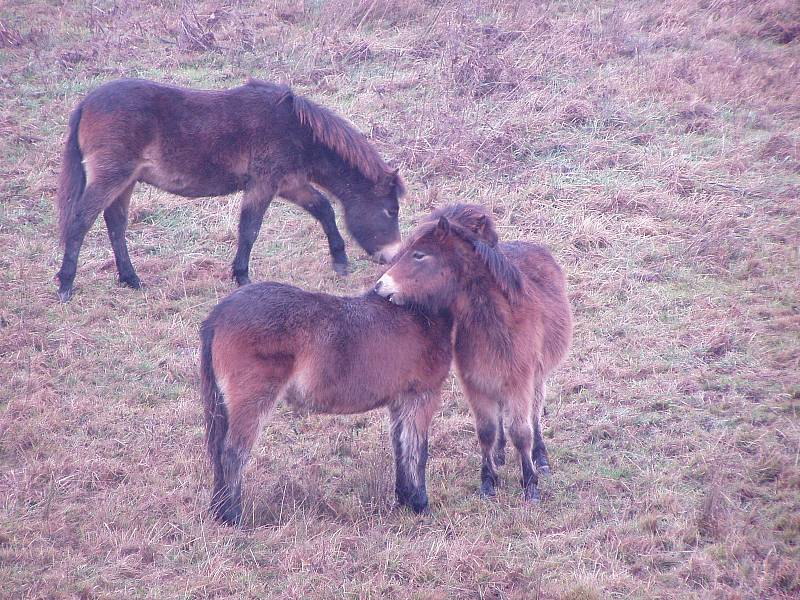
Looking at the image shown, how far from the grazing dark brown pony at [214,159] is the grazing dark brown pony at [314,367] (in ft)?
10.2

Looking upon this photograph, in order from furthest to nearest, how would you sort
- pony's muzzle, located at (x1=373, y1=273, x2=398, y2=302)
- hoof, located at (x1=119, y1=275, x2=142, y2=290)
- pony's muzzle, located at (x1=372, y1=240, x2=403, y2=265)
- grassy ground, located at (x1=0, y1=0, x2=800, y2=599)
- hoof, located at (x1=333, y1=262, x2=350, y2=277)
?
hoof, located at (x1=333, y1=262, x2=350, y2=277), pony's muzzle, located at (x1=372, y1=240, x2=403, y2=265), hoof, located at (x1=119, y1=275, x2=142, y2=290), pony's muzzle, located at (x1=373, y1=273, x2=398, y2=302), grassy ground, located at (x1=0, y1=0, x2=800, y2=599)

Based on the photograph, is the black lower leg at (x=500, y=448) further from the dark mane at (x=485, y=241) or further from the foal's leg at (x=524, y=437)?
the dark mane at (x=485, y=241)

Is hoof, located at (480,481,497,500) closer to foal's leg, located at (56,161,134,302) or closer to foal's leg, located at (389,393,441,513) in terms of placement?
foal's leg, located at (389,393,441,513)

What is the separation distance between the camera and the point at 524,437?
196 inches

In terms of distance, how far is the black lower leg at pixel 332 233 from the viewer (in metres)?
8.25

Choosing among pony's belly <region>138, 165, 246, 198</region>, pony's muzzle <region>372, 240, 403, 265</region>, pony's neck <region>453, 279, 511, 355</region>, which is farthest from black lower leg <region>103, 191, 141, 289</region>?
pony's neck <region>453, 279, 511, 355</region>

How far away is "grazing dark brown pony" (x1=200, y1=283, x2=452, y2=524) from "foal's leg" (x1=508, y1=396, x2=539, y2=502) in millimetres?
483

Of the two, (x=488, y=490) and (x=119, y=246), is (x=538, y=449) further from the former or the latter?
(x=119, y=246)

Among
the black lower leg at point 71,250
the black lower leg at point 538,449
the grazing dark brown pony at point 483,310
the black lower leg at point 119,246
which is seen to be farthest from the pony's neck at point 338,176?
the black lower leg at point 538,449

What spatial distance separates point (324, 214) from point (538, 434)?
3.79 m

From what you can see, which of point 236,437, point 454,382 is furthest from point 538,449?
point 236,437

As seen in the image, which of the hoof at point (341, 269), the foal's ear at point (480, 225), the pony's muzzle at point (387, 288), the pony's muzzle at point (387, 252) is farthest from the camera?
the hoof at point (341, 269)

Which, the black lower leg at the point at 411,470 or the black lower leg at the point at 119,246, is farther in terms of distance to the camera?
the black lower leg at the point at 119,246

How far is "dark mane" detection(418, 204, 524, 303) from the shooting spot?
16.4 feet
